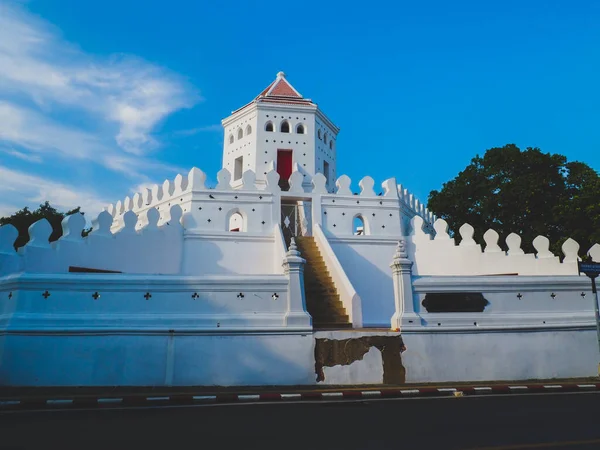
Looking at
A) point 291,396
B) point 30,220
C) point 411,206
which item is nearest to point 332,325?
point 291,396

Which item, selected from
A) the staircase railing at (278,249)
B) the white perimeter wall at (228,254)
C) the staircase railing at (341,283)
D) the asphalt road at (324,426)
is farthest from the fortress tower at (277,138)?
the asphalt road at (324,426)

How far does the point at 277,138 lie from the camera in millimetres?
22500

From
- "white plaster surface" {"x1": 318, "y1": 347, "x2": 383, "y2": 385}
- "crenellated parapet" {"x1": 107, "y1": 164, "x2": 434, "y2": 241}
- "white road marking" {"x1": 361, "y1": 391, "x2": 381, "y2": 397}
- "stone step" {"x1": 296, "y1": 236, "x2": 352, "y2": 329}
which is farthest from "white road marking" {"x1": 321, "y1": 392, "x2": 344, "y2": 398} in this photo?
"crenellated parapet" {"x1": 107, "y1": 164, "x2": 434, "y2": 241}

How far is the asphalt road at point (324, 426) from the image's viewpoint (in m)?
4.64

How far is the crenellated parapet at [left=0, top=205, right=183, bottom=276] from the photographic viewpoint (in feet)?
39.8

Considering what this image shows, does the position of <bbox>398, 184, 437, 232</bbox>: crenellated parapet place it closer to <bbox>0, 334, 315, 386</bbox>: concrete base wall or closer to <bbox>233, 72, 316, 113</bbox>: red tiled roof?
<bbox>233, 72, 316, 113</bbox>: red tiled roof

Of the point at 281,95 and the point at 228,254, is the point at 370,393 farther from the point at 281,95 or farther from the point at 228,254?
the point at 281,95

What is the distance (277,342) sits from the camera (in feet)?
30.6

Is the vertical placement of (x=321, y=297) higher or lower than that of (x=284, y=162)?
lower

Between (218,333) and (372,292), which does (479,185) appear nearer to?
(372,292)

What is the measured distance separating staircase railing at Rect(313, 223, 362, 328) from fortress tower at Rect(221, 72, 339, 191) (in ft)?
21.5

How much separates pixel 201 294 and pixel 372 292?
776 cm

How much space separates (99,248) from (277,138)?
11126 millimetres

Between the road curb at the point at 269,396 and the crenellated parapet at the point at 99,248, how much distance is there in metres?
5.84
